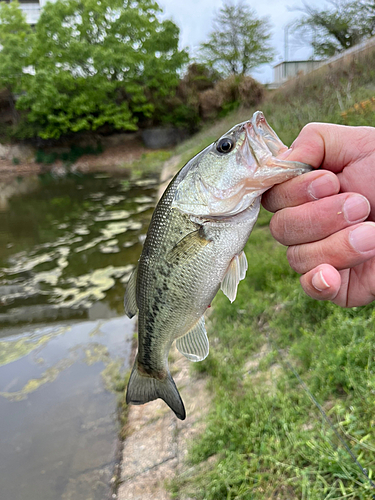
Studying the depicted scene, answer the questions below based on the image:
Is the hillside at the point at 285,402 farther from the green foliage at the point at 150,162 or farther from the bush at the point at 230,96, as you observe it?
the bush at the point at 230,96

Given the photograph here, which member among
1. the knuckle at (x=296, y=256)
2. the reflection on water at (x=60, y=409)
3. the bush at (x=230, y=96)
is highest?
the bush at (x=230, y=96)

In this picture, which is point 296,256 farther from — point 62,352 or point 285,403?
point 62,352

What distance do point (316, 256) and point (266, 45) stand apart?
38625 mm

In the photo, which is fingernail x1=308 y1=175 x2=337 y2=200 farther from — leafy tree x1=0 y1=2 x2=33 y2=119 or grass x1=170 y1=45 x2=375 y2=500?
leafy tree x1=0 y1=2 x2=33 y2=119

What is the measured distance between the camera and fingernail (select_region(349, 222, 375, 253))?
1245 mm

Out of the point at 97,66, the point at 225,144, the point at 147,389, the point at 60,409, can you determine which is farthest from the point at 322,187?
the point at 97,66

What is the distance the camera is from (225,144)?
4.62 ft

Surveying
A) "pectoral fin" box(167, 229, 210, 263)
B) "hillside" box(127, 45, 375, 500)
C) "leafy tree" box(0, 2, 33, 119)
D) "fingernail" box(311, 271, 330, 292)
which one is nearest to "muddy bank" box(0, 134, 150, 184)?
"leafy tree" box(0, 2, 33, 119)

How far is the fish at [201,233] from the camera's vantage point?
1.36m

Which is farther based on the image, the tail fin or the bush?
the bush

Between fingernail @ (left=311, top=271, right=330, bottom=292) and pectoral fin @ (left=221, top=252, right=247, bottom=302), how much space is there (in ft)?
1.11

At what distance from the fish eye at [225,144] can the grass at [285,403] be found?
1802 millimetres

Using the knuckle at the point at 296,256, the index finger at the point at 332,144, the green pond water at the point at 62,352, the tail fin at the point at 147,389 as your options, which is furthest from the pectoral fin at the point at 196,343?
the green pond water at the point at 62,352

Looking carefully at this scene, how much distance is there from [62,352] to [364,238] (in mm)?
4454
